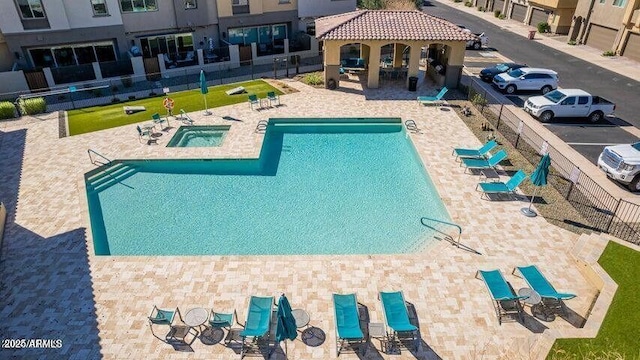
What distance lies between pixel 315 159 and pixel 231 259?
9.05 m

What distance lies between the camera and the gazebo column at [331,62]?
92.1 ft

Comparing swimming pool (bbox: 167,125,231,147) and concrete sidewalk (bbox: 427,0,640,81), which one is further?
concrete sidewalk (bbox: 427,0,640,81)

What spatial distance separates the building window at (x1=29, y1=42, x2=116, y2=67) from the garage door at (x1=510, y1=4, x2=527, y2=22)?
5315cm

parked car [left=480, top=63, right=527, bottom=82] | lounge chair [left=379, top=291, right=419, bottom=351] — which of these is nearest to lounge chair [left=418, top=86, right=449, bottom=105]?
parked car [left=480, top=63, right=527, bottom=82]

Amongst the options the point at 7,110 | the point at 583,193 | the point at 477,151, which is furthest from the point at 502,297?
the point at 7,110

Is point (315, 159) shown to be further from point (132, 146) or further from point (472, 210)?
point (132, 146)

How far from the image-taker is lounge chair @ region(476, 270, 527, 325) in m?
11.7

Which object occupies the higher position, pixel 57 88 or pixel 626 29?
pixel 626 29

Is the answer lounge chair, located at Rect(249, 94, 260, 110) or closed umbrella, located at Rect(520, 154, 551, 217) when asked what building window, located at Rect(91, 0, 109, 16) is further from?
closed umbrella, located at Rect(520, 154, 551, 217)

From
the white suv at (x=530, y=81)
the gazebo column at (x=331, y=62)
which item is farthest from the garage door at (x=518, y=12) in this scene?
the gazebo column at (x=331, y=62)

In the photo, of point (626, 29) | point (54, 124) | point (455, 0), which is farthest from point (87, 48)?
point (455, 0)

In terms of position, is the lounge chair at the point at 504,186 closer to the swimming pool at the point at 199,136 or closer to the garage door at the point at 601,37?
the swimming pool at the point at 199,136

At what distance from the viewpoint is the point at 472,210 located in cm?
1634

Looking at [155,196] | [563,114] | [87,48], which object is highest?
[87,48]
